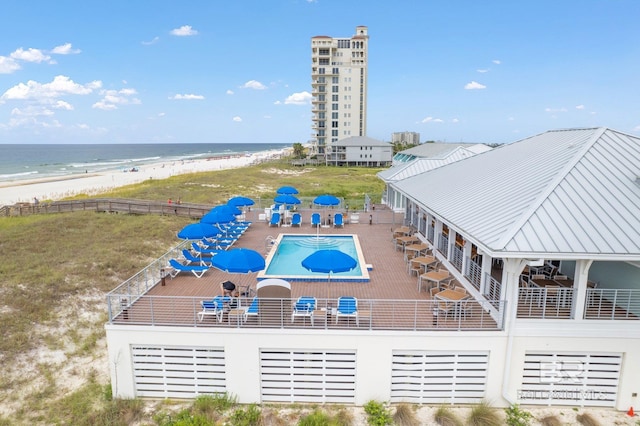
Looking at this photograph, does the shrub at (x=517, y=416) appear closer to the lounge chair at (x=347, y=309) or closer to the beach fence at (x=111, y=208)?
the lounge chair at (x=347, y=309)

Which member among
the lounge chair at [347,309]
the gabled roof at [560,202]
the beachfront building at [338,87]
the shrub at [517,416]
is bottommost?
the shrub at [517,416]

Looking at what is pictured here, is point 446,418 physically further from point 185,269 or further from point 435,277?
point 185,269

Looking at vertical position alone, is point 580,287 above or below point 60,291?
above

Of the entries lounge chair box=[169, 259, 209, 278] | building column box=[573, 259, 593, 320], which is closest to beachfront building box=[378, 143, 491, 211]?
lounge chair box=[169, 259, 209, 278]

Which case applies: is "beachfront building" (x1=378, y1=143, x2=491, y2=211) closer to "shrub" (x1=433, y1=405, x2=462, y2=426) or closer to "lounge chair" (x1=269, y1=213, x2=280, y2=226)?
"lounge chair" (x1=269, y1=213, x2=280, y2=226)

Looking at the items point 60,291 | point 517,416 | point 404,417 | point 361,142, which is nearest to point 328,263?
point 404,417

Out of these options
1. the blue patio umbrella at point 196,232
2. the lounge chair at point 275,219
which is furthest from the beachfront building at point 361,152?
the blue patio umbrella at point 196,232
